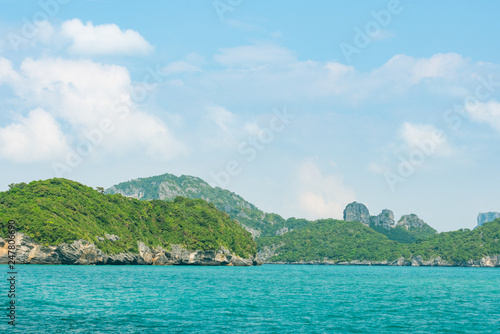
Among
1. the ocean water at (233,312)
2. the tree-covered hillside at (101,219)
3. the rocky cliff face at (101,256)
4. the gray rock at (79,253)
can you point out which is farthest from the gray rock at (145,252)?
the ocean water at (233,312)

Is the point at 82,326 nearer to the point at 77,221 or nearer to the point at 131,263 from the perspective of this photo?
→ the point at 77,221

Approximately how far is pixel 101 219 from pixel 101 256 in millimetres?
19493

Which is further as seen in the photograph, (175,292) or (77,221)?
(77,221)

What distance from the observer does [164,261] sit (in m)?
169

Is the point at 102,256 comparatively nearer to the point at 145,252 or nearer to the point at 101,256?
the point at 101,256

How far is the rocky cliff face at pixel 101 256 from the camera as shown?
115 meters

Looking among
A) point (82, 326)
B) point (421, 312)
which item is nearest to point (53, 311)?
point (82, 326)

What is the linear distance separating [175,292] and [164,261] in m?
108

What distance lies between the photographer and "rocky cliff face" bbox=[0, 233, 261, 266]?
11475cm

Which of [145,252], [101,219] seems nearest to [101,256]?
[101,219]

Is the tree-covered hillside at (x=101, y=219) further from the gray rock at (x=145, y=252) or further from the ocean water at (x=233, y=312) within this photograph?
the ocean water at (x=233, y=312)

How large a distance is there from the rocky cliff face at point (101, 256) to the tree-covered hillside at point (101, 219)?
1979 millimetres

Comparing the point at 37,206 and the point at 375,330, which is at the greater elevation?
the point at 37,206

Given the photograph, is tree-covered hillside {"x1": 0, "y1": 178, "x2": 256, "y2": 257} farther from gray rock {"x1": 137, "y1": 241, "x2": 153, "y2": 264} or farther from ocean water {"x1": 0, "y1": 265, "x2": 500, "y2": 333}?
ocean water {"x1": 0, "y1": 265, "x2": 500, "y2": 333}
